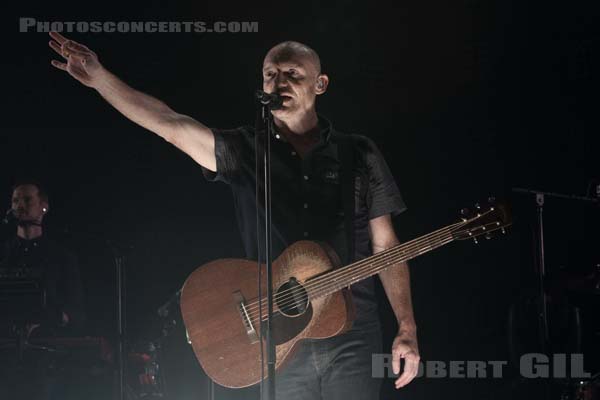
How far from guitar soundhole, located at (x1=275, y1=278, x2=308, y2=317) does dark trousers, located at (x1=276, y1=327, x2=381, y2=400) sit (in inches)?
5.0

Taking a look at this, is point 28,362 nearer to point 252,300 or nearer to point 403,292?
point 252,300

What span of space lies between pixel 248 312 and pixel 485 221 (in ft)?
3.40

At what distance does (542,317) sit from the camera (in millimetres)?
5387

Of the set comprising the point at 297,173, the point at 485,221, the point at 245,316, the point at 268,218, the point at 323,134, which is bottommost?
the point at 245,316

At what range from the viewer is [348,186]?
3.46 metres

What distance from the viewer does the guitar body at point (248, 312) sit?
316 centimetres

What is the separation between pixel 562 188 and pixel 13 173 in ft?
11.6

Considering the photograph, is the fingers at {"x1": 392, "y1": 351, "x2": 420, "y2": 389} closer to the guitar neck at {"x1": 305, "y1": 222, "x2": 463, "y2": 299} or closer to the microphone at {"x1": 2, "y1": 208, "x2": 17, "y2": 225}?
the guitar neck at {"x1": 305, "y1": 222, "x2": 463, "y2": 299}

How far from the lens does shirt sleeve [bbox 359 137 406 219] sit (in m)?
3.49

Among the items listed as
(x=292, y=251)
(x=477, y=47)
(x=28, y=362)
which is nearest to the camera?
(x=292, y=251)

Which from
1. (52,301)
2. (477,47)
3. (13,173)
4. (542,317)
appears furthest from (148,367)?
(477,47)

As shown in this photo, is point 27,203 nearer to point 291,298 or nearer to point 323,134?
point 323,134

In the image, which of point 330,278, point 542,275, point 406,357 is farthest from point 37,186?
point 542,275

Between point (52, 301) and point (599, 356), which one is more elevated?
point (52, 301)
